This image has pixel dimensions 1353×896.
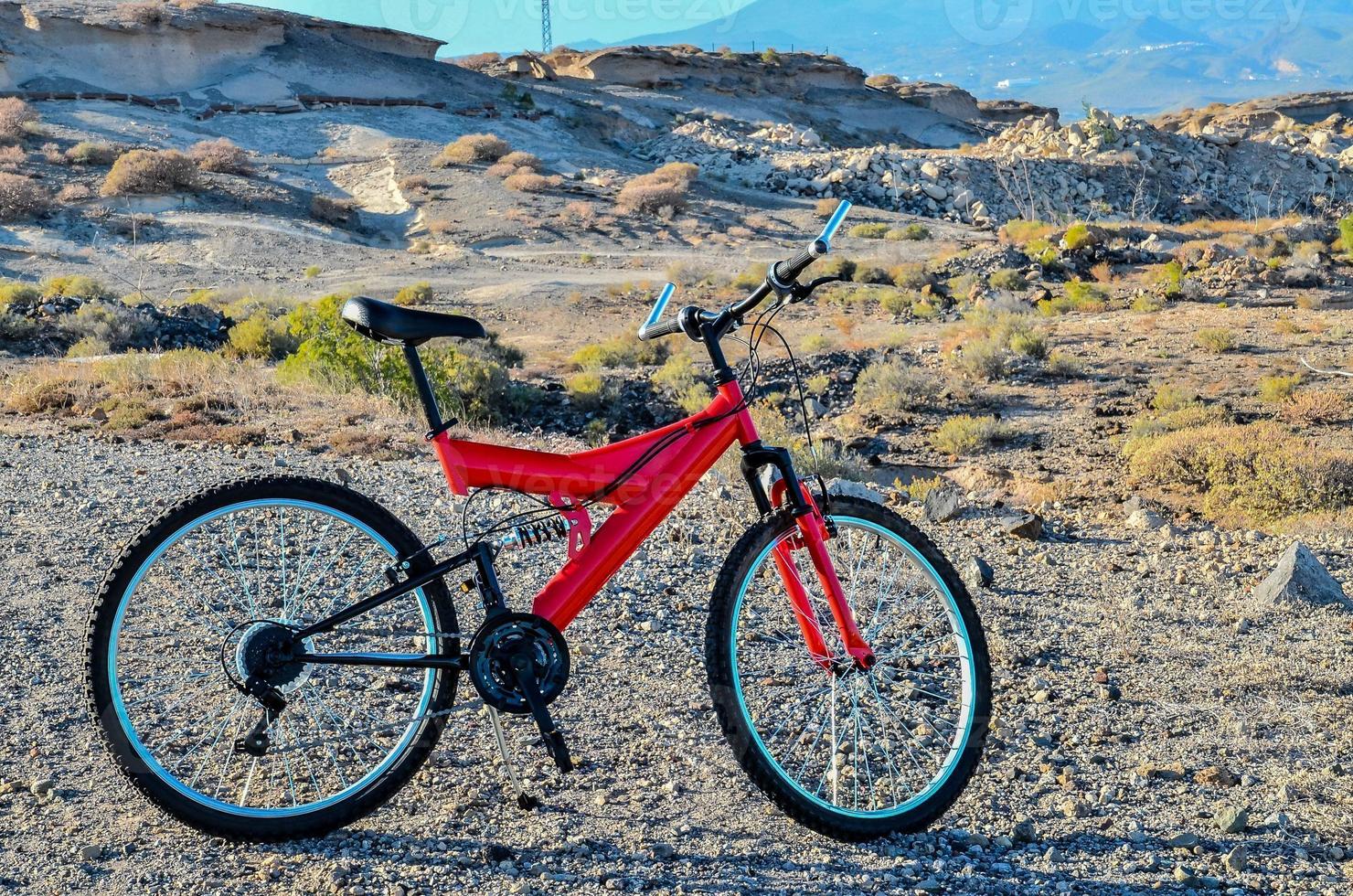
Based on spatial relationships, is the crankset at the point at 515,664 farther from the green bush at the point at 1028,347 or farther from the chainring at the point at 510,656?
the green bush at the point at 1028,347

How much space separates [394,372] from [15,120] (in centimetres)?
3152

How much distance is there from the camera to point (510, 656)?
3.04 meters

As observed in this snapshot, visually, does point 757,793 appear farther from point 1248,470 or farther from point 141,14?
point 141,14

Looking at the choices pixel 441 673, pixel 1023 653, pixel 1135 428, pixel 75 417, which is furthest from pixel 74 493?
pixel 1135 428

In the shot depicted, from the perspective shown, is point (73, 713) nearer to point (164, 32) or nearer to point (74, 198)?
point (74, 198)

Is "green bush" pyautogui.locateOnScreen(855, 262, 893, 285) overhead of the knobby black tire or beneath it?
beneath

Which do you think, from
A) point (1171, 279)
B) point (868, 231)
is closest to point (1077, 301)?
point (1171, 279)

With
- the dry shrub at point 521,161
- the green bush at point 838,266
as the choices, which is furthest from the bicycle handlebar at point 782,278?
the dry shrub at point 521,161

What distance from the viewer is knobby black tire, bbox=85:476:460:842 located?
2932 millimetres

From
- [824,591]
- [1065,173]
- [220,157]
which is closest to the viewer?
[824,591]

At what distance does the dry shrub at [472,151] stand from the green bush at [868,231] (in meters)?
14.2

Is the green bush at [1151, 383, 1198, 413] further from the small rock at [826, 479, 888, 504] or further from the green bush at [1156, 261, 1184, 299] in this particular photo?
the green bush at [1156, 261, 1184, 299]

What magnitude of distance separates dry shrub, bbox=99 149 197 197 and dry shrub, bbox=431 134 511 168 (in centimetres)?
862

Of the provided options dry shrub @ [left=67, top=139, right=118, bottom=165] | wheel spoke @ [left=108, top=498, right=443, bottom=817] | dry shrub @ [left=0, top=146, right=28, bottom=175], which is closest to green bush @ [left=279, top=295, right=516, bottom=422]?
wheel spoke @ [left=108, top=498, right=443, bottom=817]
